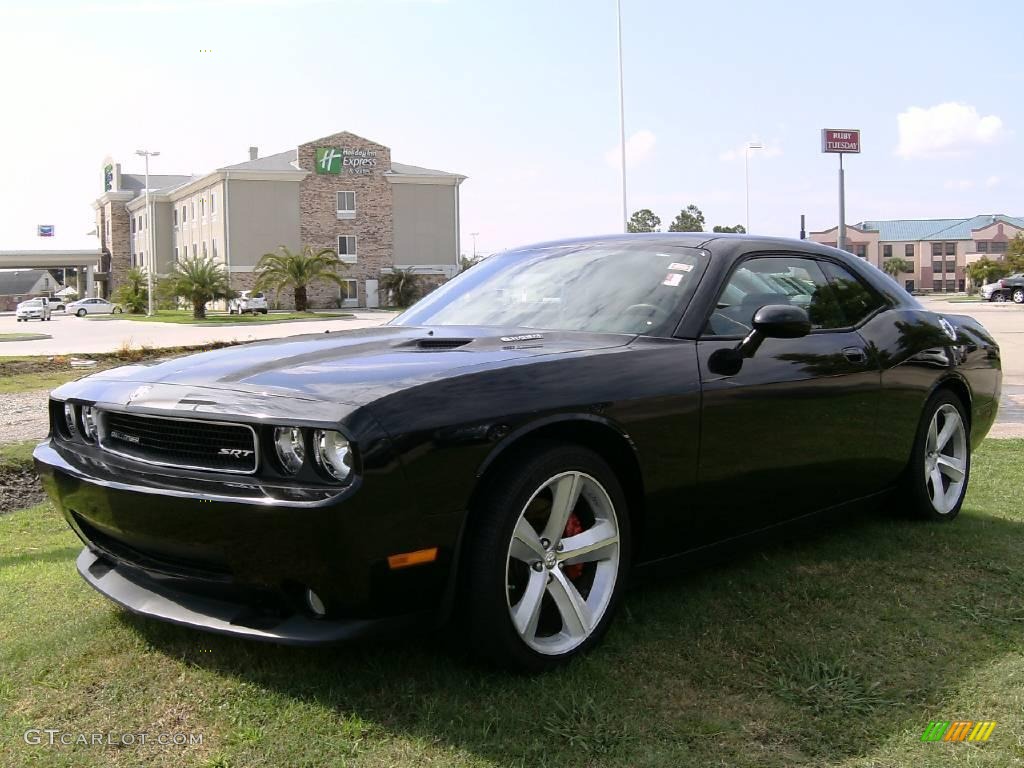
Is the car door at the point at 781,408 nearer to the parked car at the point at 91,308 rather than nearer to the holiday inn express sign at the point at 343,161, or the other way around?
the holiday inn express sign at the point at 343,161

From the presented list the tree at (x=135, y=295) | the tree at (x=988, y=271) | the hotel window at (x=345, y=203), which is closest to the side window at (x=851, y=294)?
the tree at (x=135, y=295)

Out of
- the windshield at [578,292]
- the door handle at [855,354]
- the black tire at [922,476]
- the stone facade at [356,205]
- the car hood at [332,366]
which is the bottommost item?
the black tire at [922,476]

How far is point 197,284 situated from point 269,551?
4490cm

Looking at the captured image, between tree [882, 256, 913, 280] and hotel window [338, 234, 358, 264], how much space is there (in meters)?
80.8

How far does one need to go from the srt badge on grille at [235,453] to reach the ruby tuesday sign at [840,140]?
58.8 m

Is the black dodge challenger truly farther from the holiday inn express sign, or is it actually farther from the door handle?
the holiday inn express sign

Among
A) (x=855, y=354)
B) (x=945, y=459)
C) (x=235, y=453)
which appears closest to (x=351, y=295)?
(x=945, y=459)

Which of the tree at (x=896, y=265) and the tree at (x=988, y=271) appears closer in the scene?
the tree at (x=988, y=271)

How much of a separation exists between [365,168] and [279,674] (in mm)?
62856

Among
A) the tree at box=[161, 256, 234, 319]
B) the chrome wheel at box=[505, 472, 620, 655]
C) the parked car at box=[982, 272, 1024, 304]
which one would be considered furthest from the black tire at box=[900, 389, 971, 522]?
the parked car at box=[982, 272, 1024, 304]

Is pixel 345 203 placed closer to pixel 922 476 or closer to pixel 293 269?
pixel 293 269

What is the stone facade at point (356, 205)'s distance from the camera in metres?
63.1

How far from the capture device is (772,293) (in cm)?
416

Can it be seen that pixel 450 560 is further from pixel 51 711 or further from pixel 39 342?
pixel 39 342
